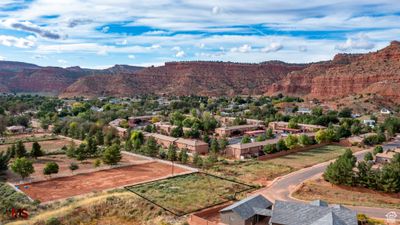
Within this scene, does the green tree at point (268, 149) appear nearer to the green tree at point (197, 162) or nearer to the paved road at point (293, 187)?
the paved road at point (293, 187)

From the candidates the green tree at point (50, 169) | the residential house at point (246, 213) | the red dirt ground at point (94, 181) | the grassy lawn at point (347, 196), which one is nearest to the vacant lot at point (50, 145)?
the green tree at point (50, 169)

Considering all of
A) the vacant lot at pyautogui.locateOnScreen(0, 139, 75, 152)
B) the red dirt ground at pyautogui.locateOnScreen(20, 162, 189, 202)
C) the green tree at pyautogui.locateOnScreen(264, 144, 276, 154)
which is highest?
the green tree at pyautogui.locateOnScreen(264, 144, 276, 154)

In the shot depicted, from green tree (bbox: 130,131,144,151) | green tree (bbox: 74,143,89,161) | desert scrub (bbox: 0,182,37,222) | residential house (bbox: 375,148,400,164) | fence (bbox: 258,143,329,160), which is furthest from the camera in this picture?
green tree (bbox: 130,131,144,151)

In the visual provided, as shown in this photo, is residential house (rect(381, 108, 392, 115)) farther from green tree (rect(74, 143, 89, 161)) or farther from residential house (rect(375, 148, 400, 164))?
green tree (rect(74, 143, 89, 161))

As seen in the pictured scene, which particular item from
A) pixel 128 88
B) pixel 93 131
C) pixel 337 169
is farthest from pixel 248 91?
pixel 337 169

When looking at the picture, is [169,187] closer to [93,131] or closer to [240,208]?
[240,208]

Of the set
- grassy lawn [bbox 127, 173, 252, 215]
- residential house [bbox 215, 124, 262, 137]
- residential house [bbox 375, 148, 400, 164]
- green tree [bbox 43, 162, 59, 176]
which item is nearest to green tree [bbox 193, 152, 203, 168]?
grassy lawn [bbox 127, 173, 252, 215]

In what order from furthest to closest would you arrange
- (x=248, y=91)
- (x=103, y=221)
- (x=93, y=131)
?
(x=248, y=91) → (x=93, y=131) → (x=103, y=221)
